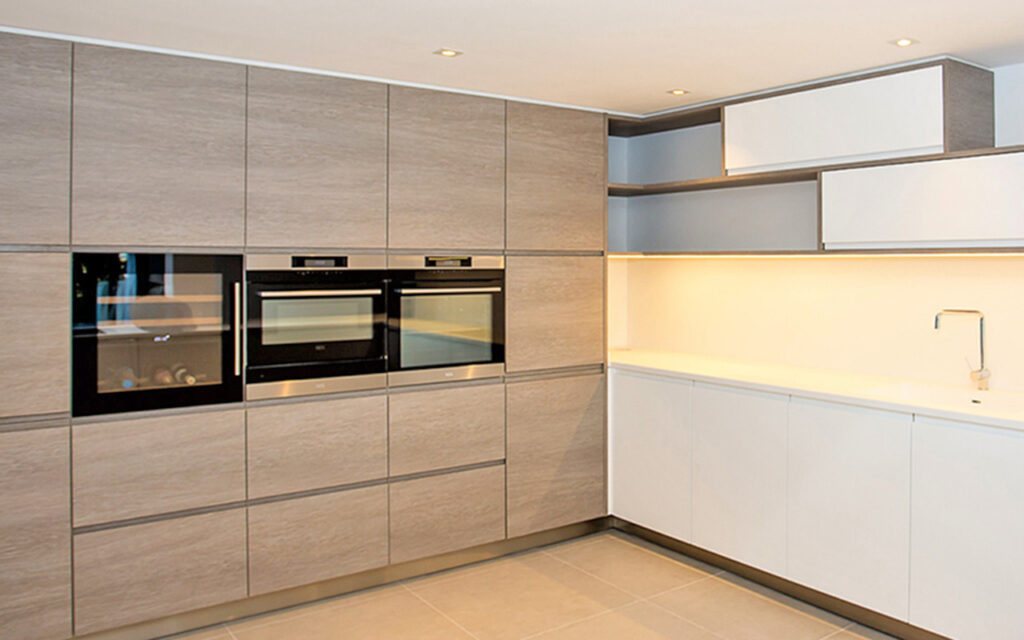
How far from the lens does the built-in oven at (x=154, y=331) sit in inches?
122

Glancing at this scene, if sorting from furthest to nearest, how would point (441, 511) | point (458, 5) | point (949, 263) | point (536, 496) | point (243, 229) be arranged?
point (536, 496), point (441, 511), point (949, 263), point (243, 229), point (458, 5)

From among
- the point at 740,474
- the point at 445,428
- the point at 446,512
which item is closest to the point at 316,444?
the point at 445,428

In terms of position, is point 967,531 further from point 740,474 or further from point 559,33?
point 559,33

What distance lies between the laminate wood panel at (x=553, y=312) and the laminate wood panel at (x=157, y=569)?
1563 mm

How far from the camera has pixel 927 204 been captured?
3338mm

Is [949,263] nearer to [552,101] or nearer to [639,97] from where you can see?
[639,97]

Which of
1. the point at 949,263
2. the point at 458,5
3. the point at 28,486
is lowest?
the point at 28,486

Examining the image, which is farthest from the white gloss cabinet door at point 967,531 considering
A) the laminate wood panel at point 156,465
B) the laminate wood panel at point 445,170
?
the laminate wood panel at point 156,465

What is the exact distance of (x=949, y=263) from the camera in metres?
3.66

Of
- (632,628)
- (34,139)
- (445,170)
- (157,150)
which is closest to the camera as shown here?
(34,139)

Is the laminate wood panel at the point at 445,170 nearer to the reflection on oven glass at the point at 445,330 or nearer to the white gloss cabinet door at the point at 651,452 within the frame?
the reflection on oven glass at the point at 445,330

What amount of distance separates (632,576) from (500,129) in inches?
88.7

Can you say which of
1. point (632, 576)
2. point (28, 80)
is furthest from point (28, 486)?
point (632, 576)

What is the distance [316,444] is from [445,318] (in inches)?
33.4
